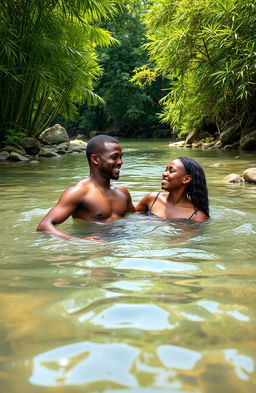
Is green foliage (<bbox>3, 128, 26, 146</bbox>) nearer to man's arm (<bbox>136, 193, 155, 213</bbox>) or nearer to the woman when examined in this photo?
man's arm (<bbox>136, 193, 155, 213</bbox>)

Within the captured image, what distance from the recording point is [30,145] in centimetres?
1274

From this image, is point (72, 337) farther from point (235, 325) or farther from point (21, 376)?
point (235, 325)

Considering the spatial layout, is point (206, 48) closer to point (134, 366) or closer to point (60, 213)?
point (60, 213)

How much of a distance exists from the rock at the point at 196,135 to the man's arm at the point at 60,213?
16.2 m

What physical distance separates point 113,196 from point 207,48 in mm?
8981

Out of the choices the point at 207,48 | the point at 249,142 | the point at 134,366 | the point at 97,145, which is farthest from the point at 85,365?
the point at 249,142

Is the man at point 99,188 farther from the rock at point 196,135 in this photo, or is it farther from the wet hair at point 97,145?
the rock at point 196,135

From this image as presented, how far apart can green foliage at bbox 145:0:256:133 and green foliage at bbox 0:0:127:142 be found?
5.84 feet

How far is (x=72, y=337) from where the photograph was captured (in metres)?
1.39

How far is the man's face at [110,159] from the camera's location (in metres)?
3.55

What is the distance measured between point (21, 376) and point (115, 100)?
34978 millimetres

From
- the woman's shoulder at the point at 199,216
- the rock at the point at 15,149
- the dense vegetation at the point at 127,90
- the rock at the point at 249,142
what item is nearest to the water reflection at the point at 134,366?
the woman's shoulder at the point at 199,216

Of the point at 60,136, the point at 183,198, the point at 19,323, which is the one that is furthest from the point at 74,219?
the point at 60,136

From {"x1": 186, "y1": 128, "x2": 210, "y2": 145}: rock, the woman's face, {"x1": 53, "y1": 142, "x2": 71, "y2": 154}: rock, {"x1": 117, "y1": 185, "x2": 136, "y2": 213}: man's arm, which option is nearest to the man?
{"x1": 117, "y1": 185, "x2": 136, "y2": 213}: man's arm
